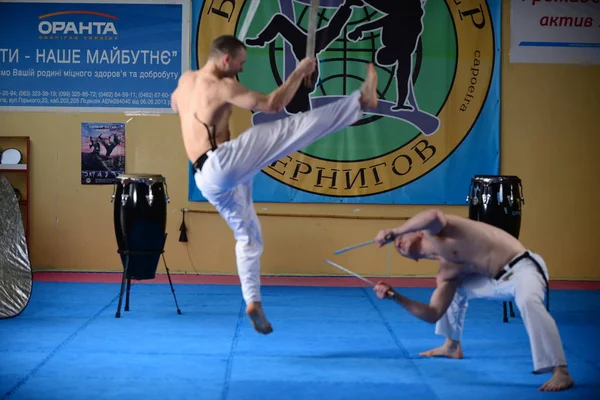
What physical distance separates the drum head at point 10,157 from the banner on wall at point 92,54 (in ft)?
1.53

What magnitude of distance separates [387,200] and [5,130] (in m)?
4.05

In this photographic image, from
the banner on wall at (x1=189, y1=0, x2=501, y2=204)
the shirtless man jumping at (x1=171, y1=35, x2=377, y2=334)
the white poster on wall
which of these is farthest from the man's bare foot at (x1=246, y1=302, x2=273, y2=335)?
the white poster on wall

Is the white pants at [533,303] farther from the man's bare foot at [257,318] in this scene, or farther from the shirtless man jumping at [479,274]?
the man's bare foot at [257,318]

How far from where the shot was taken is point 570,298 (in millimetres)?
6699

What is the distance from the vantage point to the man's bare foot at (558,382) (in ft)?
12.3

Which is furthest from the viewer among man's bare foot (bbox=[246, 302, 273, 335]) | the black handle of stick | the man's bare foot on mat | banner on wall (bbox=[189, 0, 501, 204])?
banner on wall (bbox=[189, 0, 501, 204])

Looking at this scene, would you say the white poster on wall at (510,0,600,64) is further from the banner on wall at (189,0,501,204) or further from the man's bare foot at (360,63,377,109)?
the man's bare foot at (360,63,377,109)

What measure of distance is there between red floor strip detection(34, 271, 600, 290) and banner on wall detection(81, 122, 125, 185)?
3.37 ft

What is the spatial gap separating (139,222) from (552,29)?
4.75 m

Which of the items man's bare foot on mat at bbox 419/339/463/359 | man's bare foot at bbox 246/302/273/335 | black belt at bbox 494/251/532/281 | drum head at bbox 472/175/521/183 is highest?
drum head at bbox 472/175/521/183

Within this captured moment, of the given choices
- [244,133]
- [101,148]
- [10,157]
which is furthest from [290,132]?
[10,157]

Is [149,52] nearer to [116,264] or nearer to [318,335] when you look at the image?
[116,264]

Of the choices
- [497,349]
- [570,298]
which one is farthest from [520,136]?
[497,349]

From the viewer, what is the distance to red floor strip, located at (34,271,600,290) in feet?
23.9
